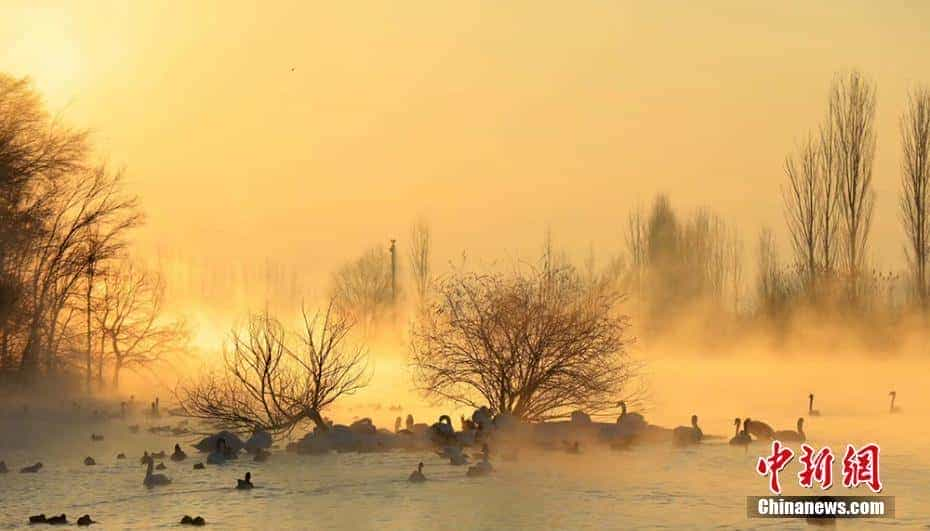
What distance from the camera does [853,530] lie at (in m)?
19.6

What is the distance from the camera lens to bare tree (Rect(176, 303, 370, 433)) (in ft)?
99.8

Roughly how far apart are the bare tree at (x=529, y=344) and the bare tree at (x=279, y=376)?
2144 mm

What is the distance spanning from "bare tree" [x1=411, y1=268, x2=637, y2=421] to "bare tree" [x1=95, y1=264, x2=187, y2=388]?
32099 millimetres

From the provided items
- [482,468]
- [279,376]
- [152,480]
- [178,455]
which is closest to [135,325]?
[279,376]

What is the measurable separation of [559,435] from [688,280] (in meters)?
48.3

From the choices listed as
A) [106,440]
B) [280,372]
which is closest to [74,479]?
[280,372]

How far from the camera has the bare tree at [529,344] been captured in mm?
30250

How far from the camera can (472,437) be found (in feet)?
96.7

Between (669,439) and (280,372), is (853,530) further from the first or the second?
(280,372)

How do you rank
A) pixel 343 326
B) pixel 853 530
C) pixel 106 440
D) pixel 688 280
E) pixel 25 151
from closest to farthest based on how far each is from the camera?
pixel 853 530 < pixel 343 326 < pixel 106 440 < pixel 25 151 < pixel 688 280

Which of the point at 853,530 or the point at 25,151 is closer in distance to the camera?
the point at 853,530

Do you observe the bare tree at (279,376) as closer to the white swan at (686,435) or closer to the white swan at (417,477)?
the white swan at (417,477)

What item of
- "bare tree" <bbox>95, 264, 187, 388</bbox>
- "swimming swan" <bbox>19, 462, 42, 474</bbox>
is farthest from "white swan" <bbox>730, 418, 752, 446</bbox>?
"bare tree" <bbox>95, 264, 187, 388</bbox>

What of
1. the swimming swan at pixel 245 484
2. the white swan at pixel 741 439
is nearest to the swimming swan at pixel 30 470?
the swimming swan at pixel 245 484
